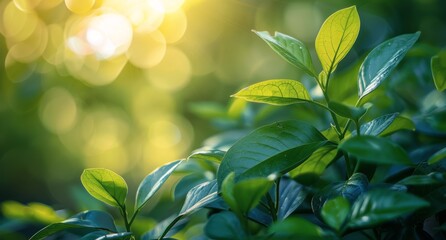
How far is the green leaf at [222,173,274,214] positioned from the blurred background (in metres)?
1.44

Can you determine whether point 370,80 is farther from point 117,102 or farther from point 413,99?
point 117,102

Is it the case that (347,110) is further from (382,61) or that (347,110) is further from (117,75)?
(117,75)

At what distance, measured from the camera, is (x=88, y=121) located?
7.49ft

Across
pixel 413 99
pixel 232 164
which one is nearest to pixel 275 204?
pixel 232 164

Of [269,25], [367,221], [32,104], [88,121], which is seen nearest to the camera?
[367,221]

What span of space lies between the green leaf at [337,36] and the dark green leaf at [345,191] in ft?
0.45

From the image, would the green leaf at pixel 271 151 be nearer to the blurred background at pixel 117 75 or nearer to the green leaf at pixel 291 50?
the green leaf at pixel 291 50

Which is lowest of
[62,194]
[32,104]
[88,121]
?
[62,194]

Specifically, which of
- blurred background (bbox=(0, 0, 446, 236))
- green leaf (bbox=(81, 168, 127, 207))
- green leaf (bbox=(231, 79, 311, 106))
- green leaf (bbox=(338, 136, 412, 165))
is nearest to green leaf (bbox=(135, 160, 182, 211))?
green leaf (bbox=(81, 168, 127, 207))

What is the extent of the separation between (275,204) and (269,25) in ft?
5.28

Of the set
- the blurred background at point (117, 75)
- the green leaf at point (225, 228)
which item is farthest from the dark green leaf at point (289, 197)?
the blurred background at point (117, 75)

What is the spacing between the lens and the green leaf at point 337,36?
56 cm

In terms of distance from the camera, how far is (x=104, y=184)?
1.94ft

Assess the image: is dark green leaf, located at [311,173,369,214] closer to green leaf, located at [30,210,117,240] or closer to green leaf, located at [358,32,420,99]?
green leaf, located at [358,32,420,99]
